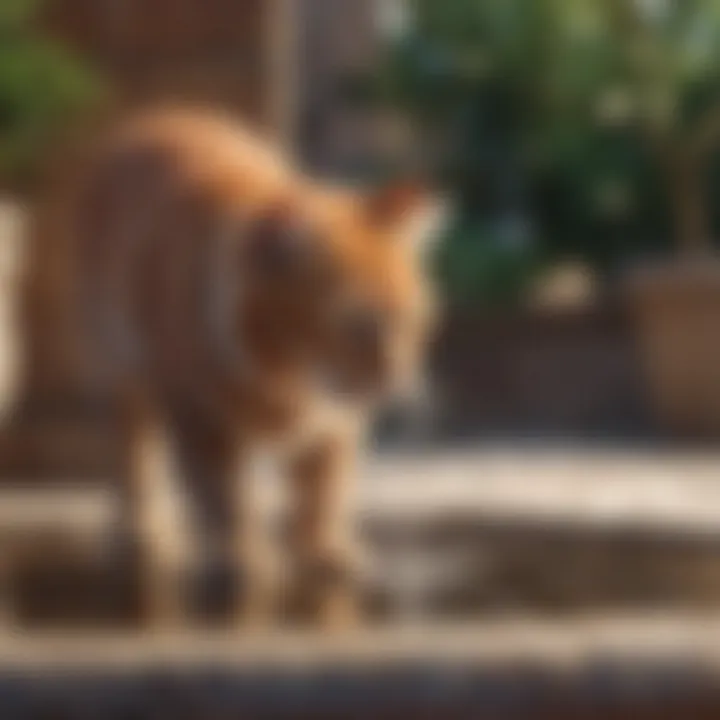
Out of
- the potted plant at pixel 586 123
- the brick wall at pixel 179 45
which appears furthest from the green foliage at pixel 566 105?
the brick wall at pixel 179 45

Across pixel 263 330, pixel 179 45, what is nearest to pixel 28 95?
pixel 179 45

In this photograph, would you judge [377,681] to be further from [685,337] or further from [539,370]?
[539,370]

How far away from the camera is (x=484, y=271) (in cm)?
265

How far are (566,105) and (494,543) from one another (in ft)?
5.85

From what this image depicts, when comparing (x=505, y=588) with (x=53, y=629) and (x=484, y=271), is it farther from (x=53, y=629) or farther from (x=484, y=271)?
(x=484, y=271)

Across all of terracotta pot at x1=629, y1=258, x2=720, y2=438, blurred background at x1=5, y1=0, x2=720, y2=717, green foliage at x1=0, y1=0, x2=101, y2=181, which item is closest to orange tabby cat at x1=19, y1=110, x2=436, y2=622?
blurred background at x1=5, y1=0, x2=720, y2=717

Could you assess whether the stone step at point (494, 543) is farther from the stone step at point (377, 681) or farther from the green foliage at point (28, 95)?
the green foliage at point (28, 95)

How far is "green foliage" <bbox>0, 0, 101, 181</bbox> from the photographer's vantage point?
1.90m

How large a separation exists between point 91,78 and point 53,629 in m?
1.65

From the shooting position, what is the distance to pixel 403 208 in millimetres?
1138

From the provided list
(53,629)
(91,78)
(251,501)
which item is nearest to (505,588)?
(53,629)

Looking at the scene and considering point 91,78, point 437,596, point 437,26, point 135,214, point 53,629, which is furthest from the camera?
point 437,26

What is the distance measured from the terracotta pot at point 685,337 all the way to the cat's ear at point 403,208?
4.32 ft

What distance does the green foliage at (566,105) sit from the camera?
2688 millimetres
